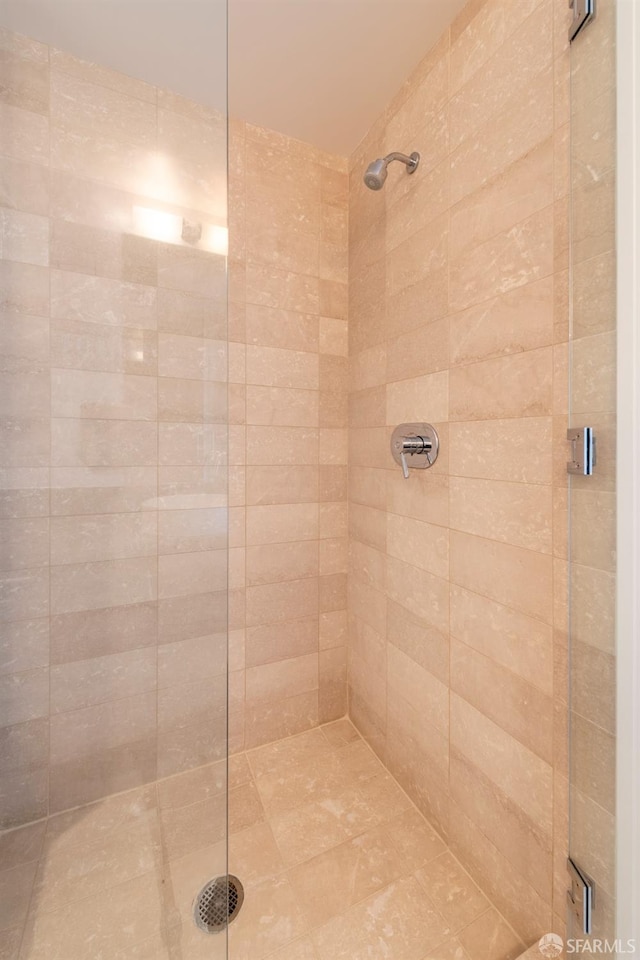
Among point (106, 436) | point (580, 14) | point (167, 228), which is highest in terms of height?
point (580, 14)

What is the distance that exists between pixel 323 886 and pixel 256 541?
3.13ft

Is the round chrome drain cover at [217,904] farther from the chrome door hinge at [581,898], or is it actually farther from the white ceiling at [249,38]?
the white ceiling at [249,38]

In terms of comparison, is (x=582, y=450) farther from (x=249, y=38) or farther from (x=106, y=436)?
(x=249, y=38)

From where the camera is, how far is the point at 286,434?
1.51m

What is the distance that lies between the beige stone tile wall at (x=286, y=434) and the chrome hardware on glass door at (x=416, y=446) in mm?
442

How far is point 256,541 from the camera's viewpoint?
1478mm

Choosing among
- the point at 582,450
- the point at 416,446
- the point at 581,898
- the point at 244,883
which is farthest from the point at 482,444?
the point at 244,883

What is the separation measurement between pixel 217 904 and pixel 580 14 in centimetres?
194

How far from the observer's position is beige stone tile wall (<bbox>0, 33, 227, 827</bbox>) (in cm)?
105

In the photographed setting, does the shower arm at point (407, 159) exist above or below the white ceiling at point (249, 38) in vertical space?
below

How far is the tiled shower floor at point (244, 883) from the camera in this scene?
867mm

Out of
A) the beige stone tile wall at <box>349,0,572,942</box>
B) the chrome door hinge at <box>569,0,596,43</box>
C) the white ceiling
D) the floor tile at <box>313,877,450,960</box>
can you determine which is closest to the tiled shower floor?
the floor tile at <box>313,877,450,960</box>

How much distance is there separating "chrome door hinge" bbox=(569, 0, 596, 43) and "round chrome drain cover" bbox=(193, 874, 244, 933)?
186 cm

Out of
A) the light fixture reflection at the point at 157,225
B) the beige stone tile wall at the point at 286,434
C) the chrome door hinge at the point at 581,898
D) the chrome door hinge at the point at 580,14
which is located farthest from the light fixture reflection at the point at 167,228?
the chrome door hinge at the point at 581,898
